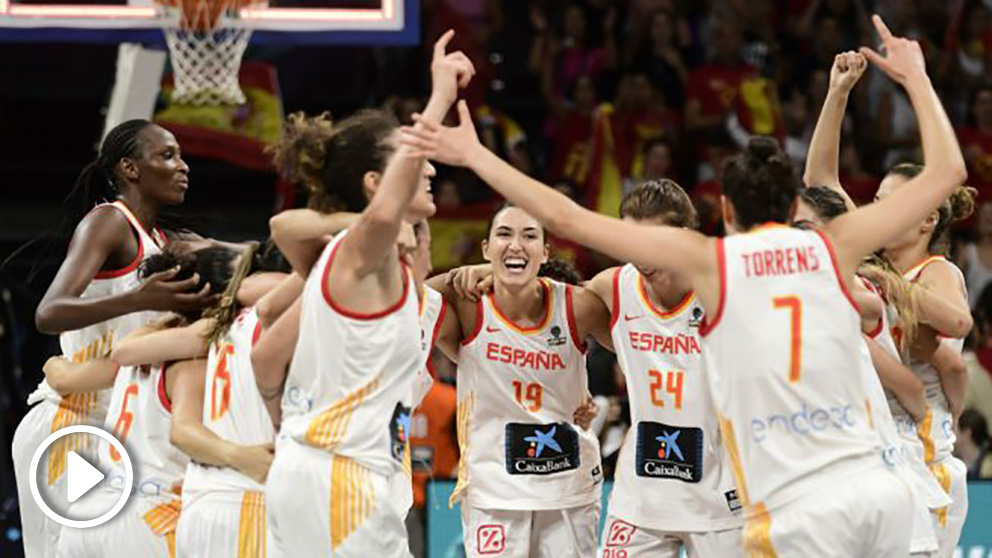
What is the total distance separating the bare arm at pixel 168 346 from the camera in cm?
573

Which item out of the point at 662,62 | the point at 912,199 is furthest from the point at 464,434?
the point at 662,62

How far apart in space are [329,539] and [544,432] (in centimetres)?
194

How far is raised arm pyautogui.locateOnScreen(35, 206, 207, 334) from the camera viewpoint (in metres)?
5.93

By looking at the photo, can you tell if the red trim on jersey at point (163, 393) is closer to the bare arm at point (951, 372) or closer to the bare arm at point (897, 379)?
the bare arm at point (897, 379)

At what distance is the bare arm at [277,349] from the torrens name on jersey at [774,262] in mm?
1428

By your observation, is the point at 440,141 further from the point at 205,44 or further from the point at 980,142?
the point at 980,142

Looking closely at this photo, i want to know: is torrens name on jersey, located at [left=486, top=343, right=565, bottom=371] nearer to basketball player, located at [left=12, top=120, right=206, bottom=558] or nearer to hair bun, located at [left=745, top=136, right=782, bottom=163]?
basketball player, located at [left=12, top=120, right=206, bottom=558]

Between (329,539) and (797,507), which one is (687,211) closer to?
(797,507)

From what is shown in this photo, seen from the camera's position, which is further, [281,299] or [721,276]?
[281,299]

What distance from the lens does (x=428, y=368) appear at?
7445mm

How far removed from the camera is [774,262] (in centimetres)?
508

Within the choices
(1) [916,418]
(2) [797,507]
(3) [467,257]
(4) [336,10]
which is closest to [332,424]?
(2) [797,507]
